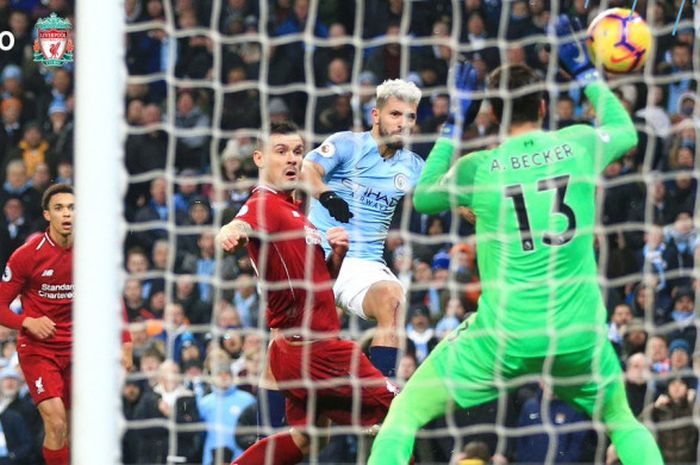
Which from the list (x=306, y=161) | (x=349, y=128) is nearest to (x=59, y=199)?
(x=306, y=161)

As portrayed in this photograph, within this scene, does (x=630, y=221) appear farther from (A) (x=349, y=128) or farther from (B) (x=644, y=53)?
(B) (x=644, y=53)

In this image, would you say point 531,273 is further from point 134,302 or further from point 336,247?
point 134,302

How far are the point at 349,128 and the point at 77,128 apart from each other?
203 inches

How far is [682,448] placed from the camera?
9.10 m

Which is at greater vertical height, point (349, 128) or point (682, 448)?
point (349, 128)

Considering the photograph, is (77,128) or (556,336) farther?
(556,336)

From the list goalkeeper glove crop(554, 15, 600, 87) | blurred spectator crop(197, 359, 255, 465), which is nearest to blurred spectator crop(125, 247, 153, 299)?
blurred spectator crop(197, 359, 255, 465)

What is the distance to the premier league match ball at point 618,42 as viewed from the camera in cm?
601

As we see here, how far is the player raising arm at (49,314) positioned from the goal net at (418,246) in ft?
1.37

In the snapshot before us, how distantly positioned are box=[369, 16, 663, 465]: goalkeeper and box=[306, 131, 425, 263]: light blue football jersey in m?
1.75

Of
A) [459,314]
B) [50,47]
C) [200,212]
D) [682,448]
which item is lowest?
[682,448]

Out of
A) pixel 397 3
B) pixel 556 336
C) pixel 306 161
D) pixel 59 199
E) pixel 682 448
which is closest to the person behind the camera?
pixel 556 336

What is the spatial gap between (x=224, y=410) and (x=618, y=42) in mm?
4160

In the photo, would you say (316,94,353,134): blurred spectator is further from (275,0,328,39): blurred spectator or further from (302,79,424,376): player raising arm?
(302,79,424,376): player raising arm
